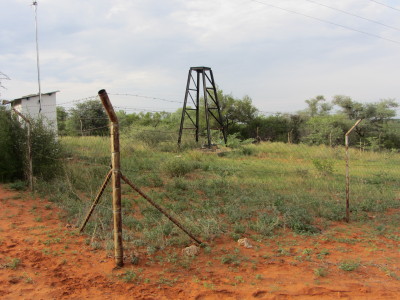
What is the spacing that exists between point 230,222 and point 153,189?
2.89 m

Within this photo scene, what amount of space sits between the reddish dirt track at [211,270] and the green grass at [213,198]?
1.10ft

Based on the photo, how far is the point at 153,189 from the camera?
8336 mm

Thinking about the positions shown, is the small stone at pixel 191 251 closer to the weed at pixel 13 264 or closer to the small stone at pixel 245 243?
the small stone at pixel 245 243

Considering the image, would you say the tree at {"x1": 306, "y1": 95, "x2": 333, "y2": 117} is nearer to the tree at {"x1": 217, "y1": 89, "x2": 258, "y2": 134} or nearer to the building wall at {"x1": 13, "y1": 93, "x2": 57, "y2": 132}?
the tree at {"x1": 217, "y1": 89, "x2": 258, "y2": 134}

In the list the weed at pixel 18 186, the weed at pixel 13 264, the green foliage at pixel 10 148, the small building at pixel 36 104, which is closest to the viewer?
the weed at pixel 13 264

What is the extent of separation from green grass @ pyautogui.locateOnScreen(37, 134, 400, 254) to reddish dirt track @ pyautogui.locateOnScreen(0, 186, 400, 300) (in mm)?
336

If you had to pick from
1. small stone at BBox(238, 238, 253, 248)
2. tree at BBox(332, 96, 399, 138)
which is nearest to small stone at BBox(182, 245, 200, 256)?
small stone at BBox(238, 238, 253, 248)

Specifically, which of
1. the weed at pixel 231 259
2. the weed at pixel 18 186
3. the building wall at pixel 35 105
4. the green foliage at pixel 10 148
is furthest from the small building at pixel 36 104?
the weed at pixel 231 259

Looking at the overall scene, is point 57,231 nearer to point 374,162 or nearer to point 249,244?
point 249,244

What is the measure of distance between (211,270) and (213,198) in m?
3.44

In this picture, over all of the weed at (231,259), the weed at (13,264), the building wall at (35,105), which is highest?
the building wall at (35,105)

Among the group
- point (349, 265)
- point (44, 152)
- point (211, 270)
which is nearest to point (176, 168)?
point (44, 152)

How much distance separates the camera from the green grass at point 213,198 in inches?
216

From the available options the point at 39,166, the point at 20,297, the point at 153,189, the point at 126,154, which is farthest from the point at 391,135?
the point at 20,297
